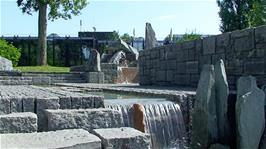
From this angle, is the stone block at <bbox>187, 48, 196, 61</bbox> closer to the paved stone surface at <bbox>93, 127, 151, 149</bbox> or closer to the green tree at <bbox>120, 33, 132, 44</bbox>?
the paved stone surface at <bbox>93, 127, 151, 149</bbox>

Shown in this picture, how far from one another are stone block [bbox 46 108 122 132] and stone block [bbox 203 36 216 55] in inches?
212

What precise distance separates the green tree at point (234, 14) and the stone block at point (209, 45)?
77.5ft

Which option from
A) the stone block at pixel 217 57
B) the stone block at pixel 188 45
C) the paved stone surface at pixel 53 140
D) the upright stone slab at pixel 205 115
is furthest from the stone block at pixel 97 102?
the stone block at pixel 188 45


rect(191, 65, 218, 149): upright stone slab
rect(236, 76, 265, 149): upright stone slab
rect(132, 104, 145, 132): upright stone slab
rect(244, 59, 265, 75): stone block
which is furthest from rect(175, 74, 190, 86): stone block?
rect(236, 76, 265, 149): upright stone slab

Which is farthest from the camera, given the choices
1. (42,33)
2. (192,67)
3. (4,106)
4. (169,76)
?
(42,33)

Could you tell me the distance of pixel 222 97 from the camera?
6.26 metres

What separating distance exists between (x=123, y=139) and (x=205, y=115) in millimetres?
2654

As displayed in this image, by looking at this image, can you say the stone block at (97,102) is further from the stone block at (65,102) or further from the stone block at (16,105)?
the stone block at (16,105)

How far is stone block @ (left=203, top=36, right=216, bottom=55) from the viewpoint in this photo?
9.65m

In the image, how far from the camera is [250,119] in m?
5.78

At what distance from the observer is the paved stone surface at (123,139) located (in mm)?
3668

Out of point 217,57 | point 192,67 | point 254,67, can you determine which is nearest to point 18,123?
point 254,67

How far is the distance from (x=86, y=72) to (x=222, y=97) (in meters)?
12.8

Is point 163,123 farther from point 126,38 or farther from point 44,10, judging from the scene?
point 126,38
